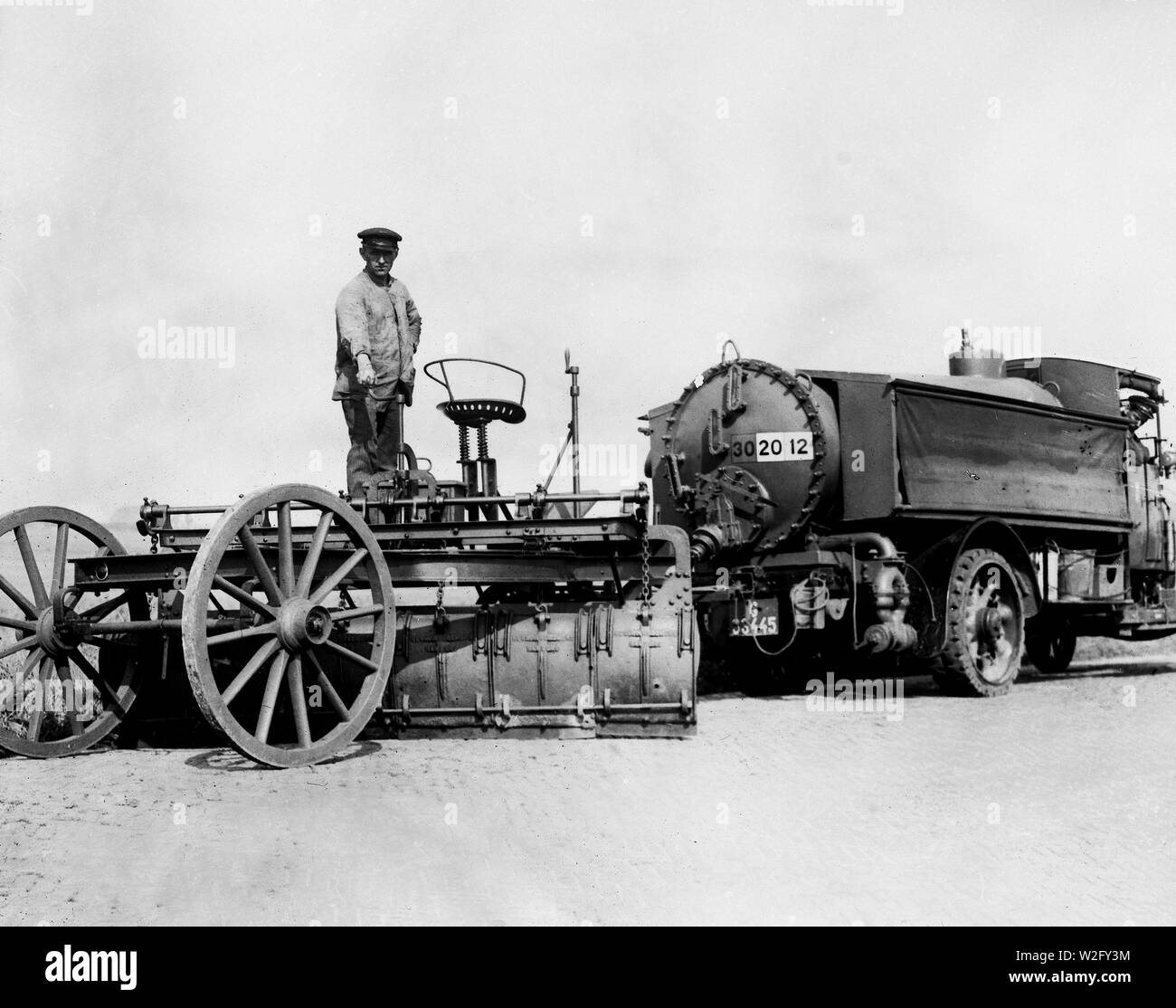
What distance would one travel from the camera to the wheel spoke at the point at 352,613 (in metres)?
7.54

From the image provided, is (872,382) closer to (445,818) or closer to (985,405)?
(985,405)

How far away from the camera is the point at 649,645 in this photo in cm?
845

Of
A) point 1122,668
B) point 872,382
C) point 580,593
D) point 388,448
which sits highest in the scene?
point 872,382

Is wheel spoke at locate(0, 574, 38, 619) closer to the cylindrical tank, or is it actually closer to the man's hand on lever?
the man's hand on lever

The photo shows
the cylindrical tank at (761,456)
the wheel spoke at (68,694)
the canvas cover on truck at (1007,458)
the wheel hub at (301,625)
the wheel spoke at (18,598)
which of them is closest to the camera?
the wheel hub at (301,625)

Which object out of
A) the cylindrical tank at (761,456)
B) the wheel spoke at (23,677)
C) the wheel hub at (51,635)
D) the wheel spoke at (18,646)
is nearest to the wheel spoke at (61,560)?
the wheel hub at (51,635)

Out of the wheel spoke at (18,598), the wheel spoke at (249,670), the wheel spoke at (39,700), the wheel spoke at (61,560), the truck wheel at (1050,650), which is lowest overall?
the truck wheel at (1050,650)


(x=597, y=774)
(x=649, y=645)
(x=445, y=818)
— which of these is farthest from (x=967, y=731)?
(x=445, y=818)

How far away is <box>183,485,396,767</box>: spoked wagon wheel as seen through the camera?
259 inches

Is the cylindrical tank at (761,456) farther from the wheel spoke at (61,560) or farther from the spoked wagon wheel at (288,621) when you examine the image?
the wheel spoke at (61,560)

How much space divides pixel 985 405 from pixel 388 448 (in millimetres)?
6116

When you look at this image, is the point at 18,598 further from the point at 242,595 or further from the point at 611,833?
the point at 611,833

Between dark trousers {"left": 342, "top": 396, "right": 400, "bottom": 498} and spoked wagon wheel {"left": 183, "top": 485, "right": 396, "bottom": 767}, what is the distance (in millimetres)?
703

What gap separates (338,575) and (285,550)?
42 centimetres
